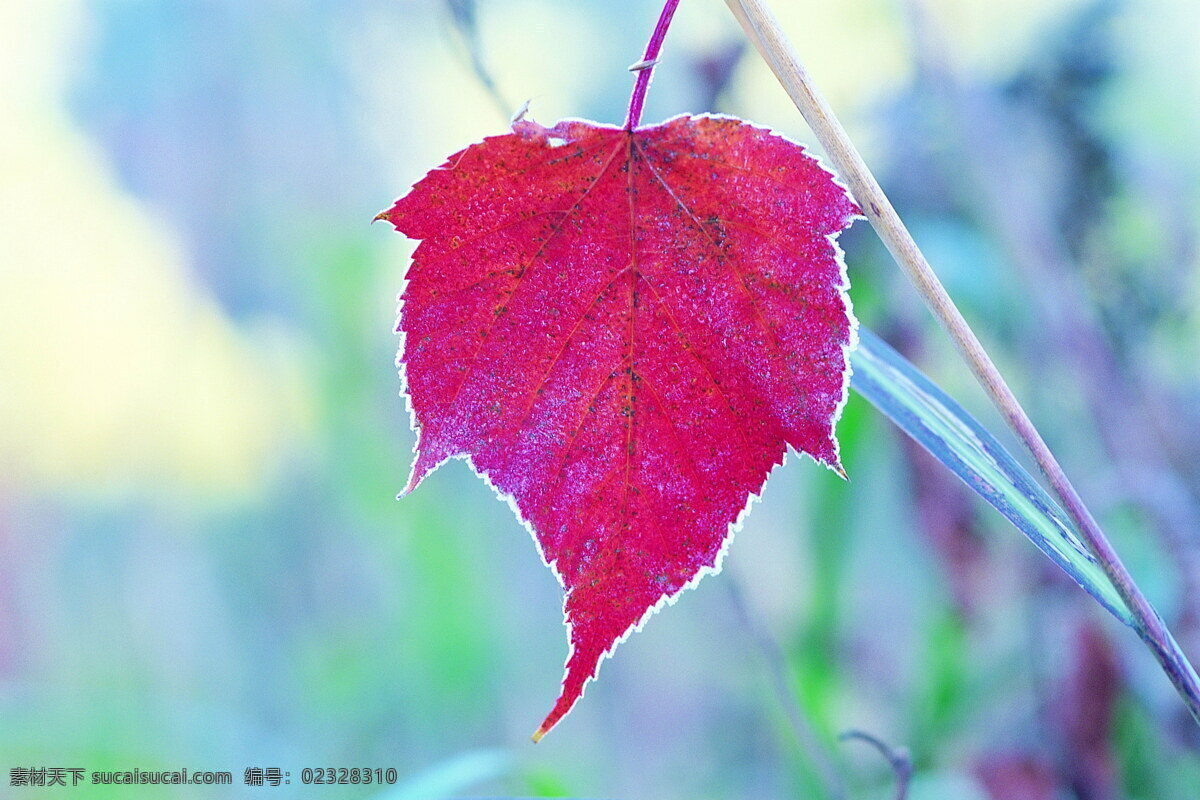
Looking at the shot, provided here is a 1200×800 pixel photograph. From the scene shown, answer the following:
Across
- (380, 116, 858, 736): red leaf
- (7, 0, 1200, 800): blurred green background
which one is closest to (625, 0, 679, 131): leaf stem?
(380, 116, 858, 736): red leaf

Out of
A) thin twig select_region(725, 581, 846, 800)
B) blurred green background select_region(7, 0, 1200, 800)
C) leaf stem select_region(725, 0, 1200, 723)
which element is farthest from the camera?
blurred green background select_region(7, 0, 1200, 800)

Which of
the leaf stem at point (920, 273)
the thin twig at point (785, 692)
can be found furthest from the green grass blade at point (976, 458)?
the thin twig at point (785, 692)

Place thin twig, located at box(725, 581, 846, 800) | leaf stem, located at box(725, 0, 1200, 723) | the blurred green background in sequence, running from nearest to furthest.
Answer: leaf stem, located at box(725, 0, 1200, 723)
thin twig, located at box(725, 581, 846, 800)
the blurred green background

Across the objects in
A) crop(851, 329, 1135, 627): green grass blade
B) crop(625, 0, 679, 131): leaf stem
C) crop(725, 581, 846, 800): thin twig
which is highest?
crop(625, 0, 679, 131): leaf stem

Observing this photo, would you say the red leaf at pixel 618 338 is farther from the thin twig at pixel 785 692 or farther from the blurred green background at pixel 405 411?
the blurred green background at pixel 405 411

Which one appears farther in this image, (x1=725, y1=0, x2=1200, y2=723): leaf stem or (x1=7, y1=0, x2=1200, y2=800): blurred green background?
(x1=7, y1=0, x2=1200, y2=800): blurred green background

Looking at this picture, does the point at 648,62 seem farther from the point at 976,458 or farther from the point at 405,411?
the point at 405,411

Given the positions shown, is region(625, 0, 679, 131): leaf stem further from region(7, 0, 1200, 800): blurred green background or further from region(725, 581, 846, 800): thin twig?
region(7, 0, 1200, 800): blurred green background
